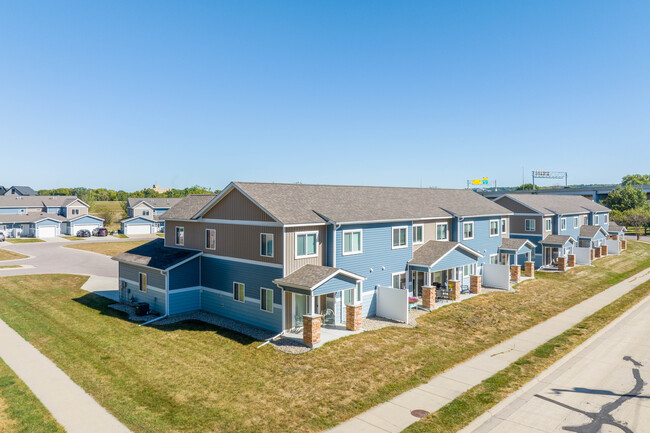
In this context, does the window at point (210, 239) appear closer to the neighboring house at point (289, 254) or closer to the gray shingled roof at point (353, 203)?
the neighboring house at point (289, 254)

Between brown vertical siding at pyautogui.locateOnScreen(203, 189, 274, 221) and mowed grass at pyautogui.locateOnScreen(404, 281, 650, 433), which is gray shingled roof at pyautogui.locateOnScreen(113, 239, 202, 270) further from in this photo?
mowed grass at pyautogui.locateOnScreen(404, 281, 650, 433)

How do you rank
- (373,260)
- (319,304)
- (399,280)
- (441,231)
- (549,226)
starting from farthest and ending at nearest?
(549,226) → (441,231) → (399,280) → (373,260) → (319,304)

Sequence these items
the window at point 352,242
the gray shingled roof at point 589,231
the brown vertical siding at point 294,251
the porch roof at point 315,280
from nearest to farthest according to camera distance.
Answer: the porch roof at point 315,280 → the brown vertical siding at point 294,251 → the window at point 352,242 → the gray shingled roof at point 589,231

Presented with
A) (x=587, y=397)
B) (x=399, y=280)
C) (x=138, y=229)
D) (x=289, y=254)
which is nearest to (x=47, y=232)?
(x=138, y=229)

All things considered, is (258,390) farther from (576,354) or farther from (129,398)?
(576,354)

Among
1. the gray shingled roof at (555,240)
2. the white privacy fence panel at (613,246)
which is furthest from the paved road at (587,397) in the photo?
the white privacy fence panel at (613,246)

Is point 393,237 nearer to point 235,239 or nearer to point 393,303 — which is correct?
point 393,303
